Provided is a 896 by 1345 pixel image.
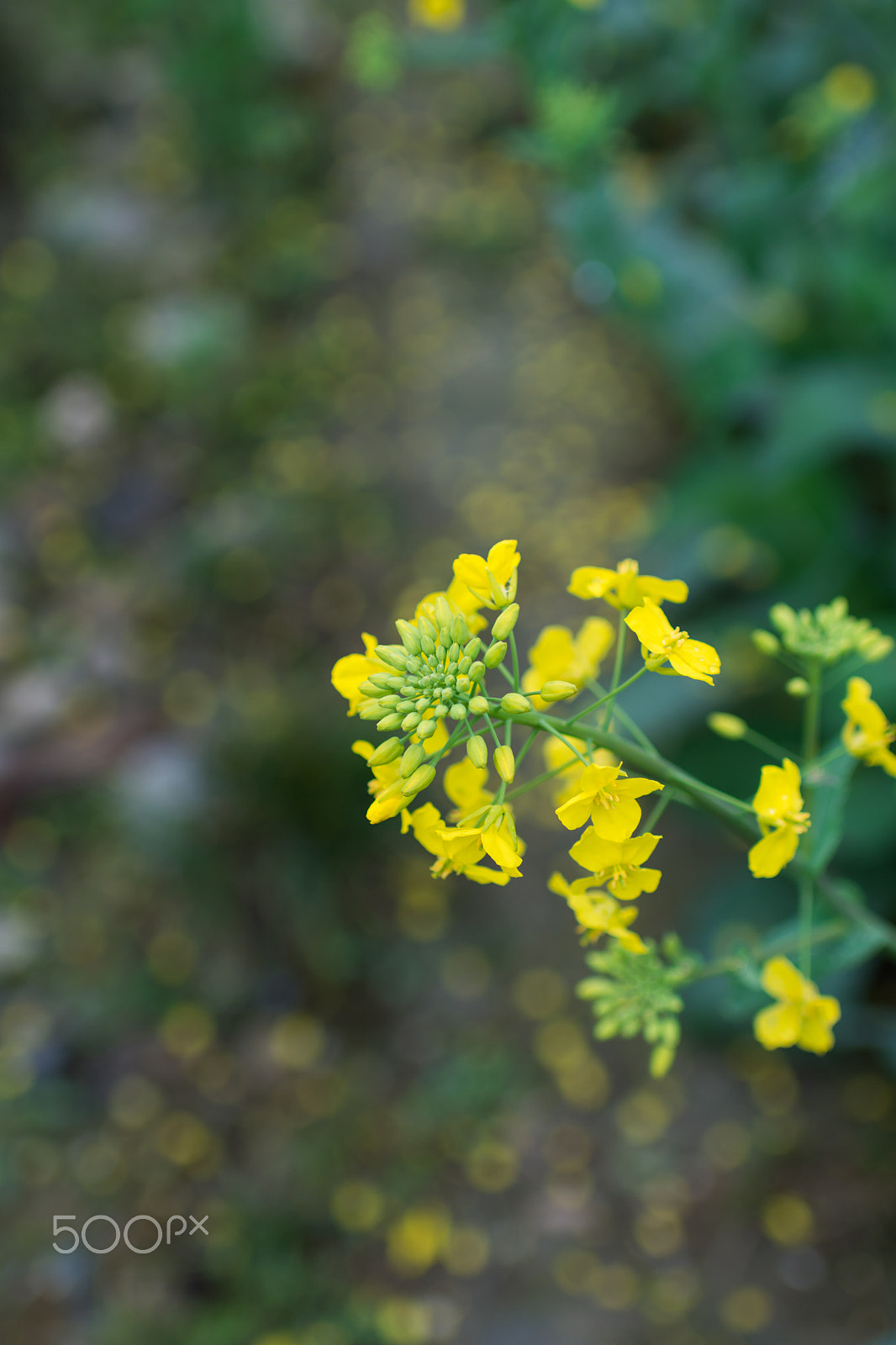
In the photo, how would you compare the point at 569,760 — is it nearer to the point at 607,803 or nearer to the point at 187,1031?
the point at 607,803

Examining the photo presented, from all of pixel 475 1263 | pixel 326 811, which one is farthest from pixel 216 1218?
pixel 326 811

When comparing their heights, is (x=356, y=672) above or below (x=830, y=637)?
above

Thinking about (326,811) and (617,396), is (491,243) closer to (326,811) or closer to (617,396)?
(617,396)

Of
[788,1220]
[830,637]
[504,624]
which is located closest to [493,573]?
[504,624]

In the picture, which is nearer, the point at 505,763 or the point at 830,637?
the point at 505,763

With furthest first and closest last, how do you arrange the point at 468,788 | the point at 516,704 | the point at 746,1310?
the point at 746,1310 < the point at 468,788 < the point at 516,704

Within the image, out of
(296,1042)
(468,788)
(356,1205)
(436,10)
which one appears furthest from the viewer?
(296,1042)

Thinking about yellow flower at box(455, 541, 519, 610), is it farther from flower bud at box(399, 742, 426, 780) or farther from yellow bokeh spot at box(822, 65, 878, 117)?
yellow bokeh spot at box(822, 65, 878, 117)

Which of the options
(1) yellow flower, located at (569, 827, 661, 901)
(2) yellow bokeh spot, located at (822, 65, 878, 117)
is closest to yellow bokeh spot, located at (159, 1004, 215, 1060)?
(1) yellow flower, located at (569, 827, 661, 901)
